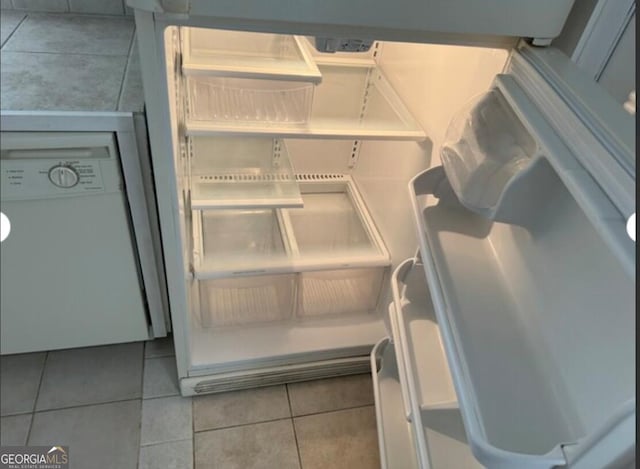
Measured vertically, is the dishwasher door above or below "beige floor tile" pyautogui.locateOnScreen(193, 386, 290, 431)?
above

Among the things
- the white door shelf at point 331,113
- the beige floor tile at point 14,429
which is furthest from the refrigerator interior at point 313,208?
the beige floor tile at point 14,429

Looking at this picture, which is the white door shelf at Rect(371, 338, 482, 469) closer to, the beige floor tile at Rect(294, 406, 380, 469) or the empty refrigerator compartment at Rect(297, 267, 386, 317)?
the beige floor tile at Rect(294, 406, 380, 469)

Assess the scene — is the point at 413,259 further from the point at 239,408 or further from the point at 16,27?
the point at 16,27

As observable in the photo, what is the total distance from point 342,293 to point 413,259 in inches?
23.9

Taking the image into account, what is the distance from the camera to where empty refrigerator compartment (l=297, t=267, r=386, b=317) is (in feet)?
5.62

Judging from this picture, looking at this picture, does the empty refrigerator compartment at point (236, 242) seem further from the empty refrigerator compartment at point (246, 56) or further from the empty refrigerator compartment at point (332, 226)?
the empty refrigerator compartment at point (246, 56)

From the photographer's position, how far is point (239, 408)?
1.58 m

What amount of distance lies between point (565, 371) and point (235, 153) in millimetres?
1197

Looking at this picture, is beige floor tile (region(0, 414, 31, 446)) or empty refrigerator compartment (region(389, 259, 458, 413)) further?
beige floor tile (region(0, 414, 31, 446))

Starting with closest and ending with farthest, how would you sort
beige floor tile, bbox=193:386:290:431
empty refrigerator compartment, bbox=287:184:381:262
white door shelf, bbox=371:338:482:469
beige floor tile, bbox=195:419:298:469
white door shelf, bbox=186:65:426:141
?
1. white door shelf, bbox=371:338:482:469
2. white door shelf, bbox=186:65:426:141
3. beige floor tile, bbox=195:419:298:469
4. beige floor tile, bbox=193:386:290:431
5. empty refrigerator compartment, bbox=287:184:381:262

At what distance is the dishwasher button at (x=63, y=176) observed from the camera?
42.4 inches

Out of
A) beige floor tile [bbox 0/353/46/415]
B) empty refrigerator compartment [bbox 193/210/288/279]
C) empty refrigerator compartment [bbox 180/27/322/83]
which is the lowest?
beige floor tile [bbox 0/353/46/415]

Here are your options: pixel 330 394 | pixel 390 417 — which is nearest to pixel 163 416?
pixel 330 394

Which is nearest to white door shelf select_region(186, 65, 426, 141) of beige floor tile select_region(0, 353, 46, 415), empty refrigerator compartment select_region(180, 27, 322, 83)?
empty refrigerator compartment select_region(180, 27, 322, 83)
